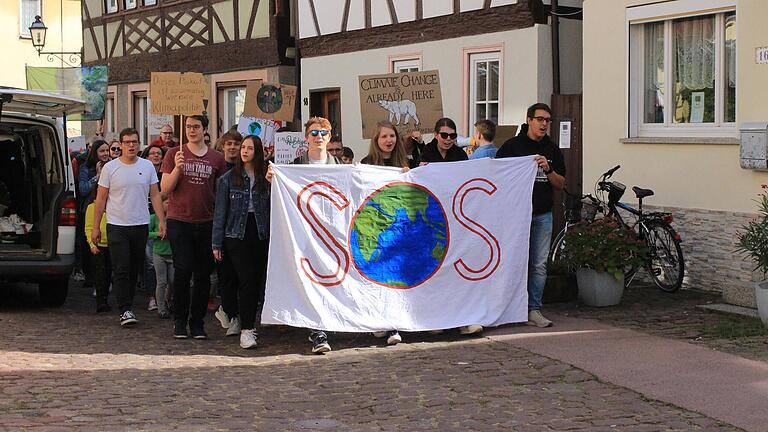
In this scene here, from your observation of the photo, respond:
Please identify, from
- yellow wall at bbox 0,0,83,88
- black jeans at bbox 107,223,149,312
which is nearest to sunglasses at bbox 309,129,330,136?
black jeans at bbox 107,223,149,312

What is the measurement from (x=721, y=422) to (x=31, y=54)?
3856cm

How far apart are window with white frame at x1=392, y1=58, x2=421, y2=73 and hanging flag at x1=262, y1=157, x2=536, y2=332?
783cm

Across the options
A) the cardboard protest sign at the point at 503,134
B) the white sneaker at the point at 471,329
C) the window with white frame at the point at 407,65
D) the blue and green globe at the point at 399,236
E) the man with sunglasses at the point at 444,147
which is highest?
the window with white frame at the point at 407,65

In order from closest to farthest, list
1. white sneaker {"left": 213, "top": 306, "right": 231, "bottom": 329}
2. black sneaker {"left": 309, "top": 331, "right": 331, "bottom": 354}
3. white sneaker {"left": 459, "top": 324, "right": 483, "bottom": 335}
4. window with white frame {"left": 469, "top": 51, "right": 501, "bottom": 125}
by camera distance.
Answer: black sneaker {"left": 309, "top": 331, "right": 331, "bottom": 354} → white sneaker {"left": 459, "top": 324, "right": 483, "bottom": 335} → white sneaker {"left": 213, "top": 306, "right": 231, "bottom": 329} → window with white frame {"left": 469, "top": 51, "right": 501, "bottom": 125}

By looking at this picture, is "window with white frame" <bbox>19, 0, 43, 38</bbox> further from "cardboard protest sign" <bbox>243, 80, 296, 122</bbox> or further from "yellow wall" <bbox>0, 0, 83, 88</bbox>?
"cardboard protest sign" <bbox>243, 80, 296, 122</bbox>

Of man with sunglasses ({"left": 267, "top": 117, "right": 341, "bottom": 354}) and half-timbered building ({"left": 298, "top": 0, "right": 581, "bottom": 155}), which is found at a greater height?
half-timbered building ({"left": 298, "top": 0, "right": 581, "bottom": 155})

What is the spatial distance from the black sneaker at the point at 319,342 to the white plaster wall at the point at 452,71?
22.5ft

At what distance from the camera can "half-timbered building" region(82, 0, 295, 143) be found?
21188 mm

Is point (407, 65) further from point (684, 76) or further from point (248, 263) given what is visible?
point (248, 263)

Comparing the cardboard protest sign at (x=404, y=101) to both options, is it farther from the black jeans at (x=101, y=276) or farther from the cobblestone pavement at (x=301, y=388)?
the cobblestone pavement at (x=301, y=388)

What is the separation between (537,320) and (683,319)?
4.56ft

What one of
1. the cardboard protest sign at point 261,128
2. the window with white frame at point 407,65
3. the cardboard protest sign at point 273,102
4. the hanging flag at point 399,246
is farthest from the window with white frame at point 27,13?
the hanging flag at point 399,246

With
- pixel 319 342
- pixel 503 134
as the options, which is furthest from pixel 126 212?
pixel 503 134

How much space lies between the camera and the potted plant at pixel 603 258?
10.7m
